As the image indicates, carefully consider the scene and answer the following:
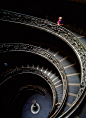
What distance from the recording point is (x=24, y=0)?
8.30 m

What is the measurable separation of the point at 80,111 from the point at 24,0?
9506mm

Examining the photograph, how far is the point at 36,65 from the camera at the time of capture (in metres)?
11.5

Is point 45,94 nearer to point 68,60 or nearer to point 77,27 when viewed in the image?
point 68,60

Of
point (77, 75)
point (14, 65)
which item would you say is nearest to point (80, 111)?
point (77, 75)

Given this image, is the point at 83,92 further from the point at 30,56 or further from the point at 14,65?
the point at 14,65

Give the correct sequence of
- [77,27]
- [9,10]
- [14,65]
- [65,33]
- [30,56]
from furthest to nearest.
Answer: [14,65], [30,56], [9,10], [77,27], [65,33]

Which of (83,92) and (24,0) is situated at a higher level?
(24,0)

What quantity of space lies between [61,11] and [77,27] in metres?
2.15

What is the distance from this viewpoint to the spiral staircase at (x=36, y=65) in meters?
7.52

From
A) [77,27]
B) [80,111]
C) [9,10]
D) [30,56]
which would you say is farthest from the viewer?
[30,56]

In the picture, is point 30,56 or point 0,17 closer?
point 0,17

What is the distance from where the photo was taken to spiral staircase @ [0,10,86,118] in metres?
7.52

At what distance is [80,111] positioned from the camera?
4.43m

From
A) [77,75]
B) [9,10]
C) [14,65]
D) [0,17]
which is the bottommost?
[77,75]
